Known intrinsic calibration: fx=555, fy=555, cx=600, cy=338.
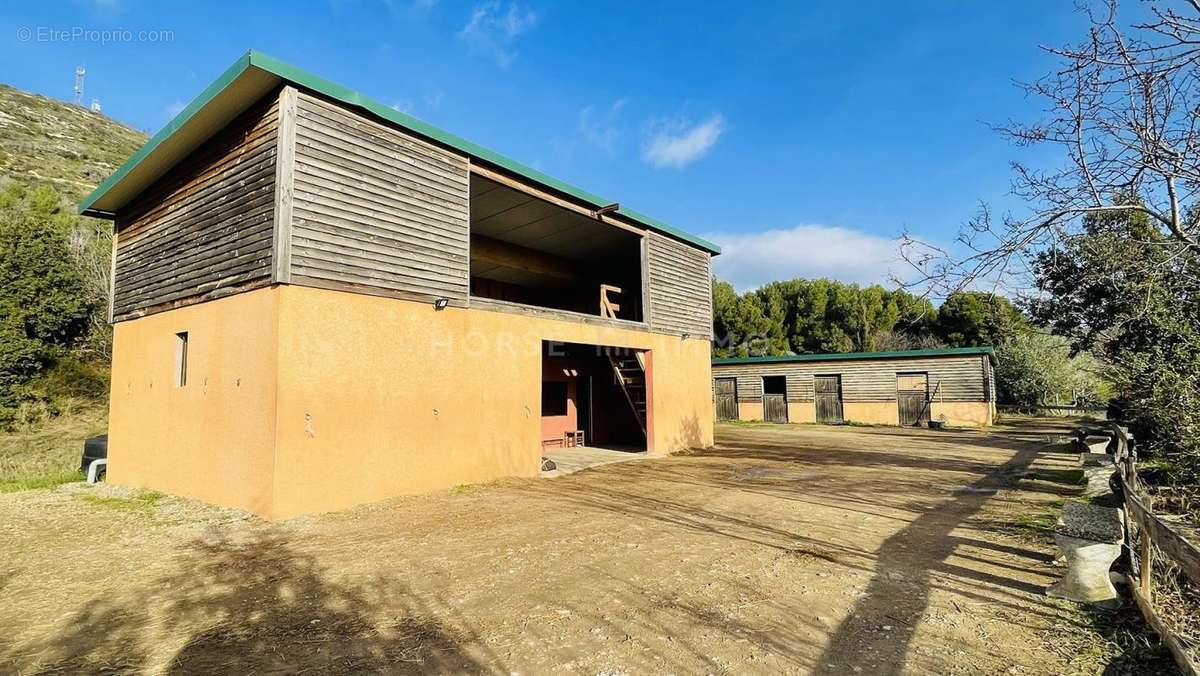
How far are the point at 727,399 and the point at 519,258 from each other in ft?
51.7

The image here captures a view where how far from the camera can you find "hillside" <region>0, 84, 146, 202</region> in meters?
29.8

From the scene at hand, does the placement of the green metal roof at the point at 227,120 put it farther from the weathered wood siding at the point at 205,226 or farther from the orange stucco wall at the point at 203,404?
the orange stucco wall at the point at 203,404

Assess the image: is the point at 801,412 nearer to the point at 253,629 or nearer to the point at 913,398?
the point at 913,398

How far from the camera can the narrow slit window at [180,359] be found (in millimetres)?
8617

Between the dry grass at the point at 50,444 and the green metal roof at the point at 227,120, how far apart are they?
18.3ft

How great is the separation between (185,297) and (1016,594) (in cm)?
1068

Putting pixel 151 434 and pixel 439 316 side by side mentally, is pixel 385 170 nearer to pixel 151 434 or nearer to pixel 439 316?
pixel 439 316

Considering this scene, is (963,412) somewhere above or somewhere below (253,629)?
above

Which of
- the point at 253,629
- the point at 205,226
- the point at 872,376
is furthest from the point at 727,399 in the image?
the point at 253,629

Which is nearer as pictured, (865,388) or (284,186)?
(284,186)

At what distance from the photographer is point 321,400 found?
6973mm

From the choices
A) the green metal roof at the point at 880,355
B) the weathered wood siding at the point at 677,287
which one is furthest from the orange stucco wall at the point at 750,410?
the weathered wood siding at the point at 677,287

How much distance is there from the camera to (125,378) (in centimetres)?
980

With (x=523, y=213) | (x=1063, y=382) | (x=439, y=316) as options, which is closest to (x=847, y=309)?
(x=1063, y=382)
